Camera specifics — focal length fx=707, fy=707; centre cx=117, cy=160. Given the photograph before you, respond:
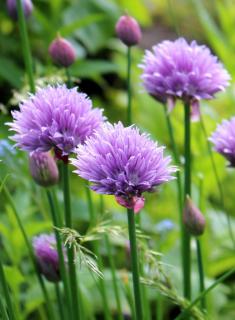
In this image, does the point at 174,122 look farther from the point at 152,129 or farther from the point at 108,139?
the point at 108,139

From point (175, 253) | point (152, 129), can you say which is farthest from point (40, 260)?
point (152, 129)

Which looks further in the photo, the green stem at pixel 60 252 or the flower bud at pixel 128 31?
the flower bud at pixel 128 31

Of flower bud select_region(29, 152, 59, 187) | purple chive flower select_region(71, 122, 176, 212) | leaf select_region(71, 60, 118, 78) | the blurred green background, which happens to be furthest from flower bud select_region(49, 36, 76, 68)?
leaf select_region(71, 60, 118, 78)

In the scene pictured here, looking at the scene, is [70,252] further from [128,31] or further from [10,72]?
[10,72]

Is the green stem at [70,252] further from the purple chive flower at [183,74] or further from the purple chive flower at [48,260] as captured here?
the purple chive flower at [183,74]

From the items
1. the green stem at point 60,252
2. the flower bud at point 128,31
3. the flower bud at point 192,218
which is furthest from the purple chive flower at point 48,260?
the flower bud at point 128,31
